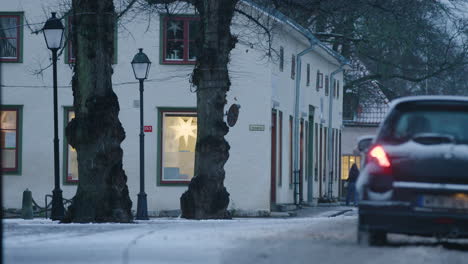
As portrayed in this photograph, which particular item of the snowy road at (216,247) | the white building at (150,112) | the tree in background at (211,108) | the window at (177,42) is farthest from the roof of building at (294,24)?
the snowy road at (216,247)

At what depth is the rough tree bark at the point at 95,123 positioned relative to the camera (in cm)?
2066

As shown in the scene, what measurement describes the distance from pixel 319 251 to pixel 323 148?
41472 millimetres

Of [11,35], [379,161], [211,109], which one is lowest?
[379,161]

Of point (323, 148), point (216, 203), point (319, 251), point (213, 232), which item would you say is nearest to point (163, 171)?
point (216, 203)

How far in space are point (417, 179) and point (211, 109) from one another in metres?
14.3

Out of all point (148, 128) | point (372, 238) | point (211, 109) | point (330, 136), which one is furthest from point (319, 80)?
point (372, 238)

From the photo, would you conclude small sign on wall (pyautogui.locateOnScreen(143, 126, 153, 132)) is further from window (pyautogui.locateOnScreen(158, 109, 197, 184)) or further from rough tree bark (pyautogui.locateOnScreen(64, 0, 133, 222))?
rough tree bark (pyautogui.locateOnScreen(64, 0, 133, 222))

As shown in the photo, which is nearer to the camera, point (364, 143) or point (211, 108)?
point (364, 143)

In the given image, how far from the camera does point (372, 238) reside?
11.8 m

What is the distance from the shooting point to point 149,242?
36.9 feet

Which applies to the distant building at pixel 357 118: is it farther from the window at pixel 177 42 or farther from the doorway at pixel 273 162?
the window at pixel 177 42

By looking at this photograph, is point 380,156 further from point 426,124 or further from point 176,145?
point 176,145

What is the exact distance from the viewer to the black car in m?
11.2

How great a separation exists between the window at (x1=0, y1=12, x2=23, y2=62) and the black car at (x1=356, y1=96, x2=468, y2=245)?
26920mm
